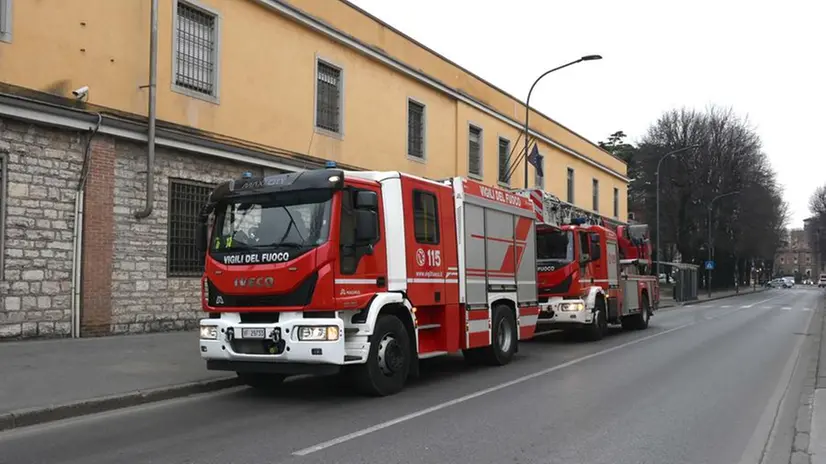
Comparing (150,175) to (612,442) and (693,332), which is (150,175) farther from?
(693,332)

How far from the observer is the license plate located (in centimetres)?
813

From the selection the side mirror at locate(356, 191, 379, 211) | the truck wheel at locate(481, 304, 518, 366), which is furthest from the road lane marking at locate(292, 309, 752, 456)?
the side mirror at locate(356, 191, 379, 211)

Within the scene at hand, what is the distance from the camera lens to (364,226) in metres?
8.24

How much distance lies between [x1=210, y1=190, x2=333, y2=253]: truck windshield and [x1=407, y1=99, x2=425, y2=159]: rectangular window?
49.3ft

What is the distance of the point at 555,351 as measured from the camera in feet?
46.8

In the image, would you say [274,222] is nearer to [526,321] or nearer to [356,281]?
[356,281]

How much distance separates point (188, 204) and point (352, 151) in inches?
253


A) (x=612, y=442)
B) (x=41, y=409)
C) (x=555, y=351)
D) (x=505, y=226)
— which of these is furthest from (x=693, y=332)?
(x=41, y=409)

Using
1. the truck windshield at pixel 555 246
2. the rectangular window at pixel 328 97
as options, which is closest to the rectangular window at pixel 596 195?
the rectangular window at pixel 328 97

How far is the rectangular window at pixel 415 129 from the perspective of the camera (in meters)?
23.6

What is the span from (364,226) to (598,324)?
9.68 metres

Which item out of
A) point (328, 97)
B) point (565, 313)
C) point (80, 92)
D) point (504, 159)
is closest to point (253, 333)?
point (80, 92)

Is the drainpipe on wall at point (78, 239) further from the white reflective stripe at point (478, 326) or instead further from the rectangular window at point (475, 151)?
A: the rectangular window at point (475, 151)

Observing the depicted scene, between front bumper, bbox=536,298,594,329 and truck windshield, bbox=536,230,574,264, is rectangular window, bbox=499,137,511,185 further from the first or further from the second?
front bumper, bbox=536,298,594,329
